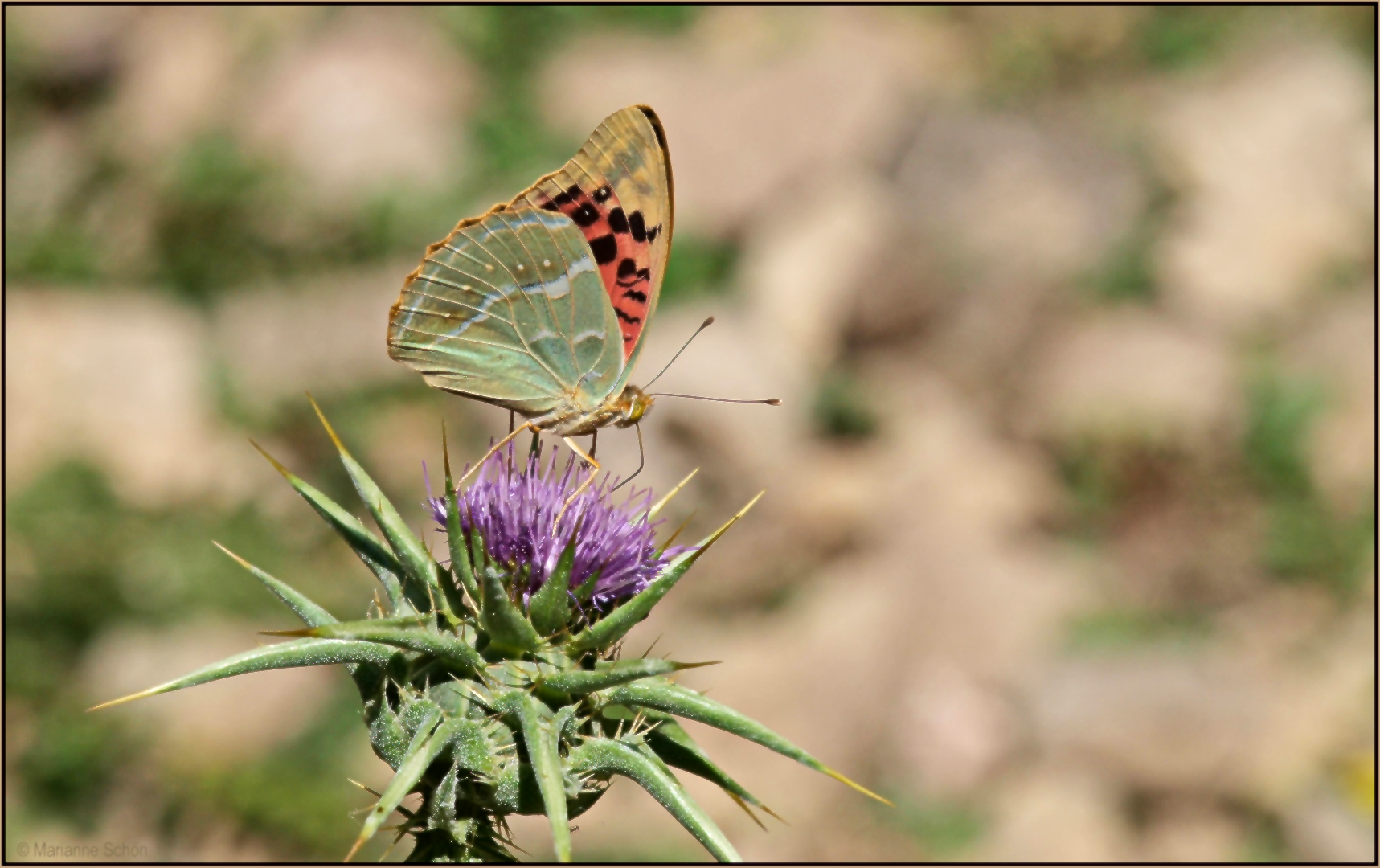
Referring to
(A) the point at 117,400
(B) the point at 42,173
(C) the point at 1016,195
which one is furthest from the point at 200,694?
(C) the point at 1016,195

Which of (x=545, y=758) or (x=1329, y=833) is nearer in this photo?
(x=545, y=758)

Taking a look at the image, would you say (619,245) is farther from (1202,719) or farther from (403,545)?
(1202,719)

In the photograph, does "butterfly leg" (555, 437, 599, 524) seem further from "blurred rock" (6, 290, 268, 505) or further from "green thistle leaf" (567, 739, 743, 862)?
"blurred rock" (6, 290, 268, 505)

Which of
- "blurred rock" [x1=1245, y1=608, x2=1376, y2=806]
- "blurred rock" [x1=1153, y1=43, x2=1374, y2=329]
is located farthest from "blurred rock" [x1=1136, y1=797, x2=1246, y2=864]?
"blurred rock" [x1=1153, y1=43, x2=1374, y2=329]

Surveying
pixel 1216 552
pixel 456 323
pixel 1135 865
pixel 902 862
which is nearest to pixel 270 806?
pixel 902 862

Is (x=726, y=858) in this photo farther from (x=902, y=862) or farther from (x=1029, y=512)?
(x=1029, y=512)

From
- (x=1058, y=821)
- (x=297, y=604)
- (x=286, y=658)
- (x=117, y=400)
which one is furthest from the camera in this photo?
(x=117, y=400)

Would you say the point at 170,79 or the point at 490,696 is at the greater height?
the point at 170,79

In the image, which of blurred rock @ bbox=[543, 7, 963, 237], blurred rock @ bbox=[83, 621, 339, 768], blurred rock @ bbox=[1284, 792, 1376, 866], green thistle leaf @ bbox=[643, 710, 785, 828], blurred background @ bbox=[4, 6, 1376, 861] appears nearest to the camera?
green thistle leaf @ bbox=[643, 710, 785, 828]

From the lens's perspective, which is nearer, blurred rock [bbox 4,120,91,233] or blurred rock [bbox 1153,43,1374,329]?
blurred rock [bbox 4,120,91,233]
